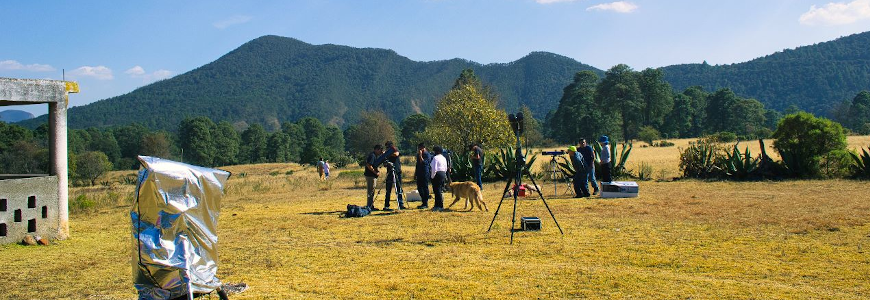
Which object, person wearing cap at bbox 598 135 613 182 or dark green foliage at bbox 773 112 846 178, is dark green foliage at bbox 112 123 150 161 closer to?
person wearing cap at bbox 598 135 613 182

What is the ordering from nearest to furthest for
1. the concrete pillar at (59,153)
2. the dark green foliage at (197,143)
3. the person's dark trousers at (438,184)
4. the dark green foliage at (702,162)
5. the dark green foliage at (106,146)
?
the concrete pillar at (59,153)
the person's dark trousers at (438,184)
the dark green foliage at (702,162)
the dark green foliage at (197,143)
the dark green foliage at (106,146)

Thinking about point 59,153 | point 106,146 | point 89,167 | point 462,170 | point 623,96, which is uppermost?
point 623,96

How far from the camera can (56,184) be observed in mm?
10414

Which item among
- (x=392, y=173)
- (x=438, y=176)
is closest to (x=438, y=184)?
(x=438, y=176)

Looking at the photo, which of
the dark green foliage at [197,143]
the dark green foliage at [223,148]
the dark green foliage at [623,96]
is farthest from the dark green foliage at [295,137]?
the dark green foliage at [623,96]

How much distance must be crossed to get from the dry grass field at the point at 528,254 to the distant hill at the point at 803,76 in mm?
122079

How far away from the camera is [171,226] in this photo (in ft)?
15.9

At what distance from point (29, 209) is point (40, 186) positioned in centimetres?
41

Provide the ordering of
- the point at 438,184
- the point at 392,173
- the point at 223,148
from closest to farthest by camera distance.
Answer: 1. the point at 438,184
2. the point at 392,173
3. the point at 223,148

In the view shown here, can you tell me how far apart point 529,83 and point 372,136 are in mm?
125547

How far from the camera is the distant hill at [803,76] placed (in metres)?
Answer: 126

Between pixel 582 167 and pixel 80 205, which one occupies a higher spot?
pixel 582 167

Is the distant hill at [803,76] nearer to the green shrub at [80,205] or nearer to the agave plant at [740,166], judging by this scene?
the agave plant at [740,166]

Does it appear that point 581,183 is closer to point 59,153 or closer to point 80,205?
point 59,153
